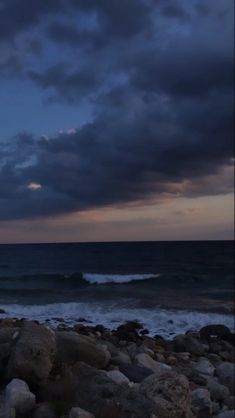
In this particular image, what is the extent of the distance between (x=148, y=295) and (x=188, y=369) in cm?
1521

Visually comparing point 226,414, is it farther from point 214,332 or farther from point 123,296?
point 123,296

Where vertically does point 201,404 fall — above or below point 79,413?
below

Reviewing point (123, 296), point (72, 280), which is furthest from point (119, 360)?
point (72, 280)

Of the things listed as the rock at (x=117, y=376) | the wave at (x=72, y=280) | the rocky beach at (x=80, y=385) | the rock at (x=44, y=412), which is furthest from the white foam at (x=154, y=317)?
the rock at (x=44, y=412)

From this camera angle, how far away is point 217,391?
9547 mm

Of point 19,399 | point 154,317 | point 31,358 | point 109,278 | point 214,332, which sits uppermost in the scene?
point 31,358

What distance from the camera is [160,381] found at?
6.23 m

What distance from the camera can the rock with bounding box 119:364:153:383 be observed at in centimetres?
844

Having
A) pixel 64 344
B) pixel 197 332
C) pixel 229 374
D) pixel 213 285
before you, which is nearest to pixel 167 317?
pixel 197 332

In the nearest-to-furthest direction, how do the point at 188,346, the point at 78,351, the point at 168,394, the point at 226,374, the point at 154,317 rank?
the point at 168,394
the point at 78,351
the point at 226,374
the point at 188,346
the point at 154,317

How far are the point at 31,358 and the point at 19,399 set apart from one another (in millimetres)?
674

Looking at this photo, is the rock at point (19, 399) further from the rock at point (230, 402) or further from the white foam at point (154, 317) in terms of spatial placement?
the white foam at point (154, 317)

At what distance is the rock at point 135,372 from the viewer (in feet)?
27.7

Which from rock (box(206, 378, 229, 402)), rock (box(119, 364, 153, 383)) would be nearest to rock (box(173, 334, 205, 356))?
rock (box(206, 378, 229, 402))
